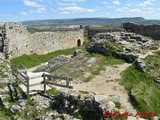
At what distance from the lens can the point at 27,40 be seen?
36719 millimetres

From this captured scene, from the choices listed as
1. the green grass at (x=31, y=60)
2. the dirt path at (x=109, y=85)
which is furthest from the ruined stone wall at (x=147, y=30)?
the dirt path at (x=109, y=85)

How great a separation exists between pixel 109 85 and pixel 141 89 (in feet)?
5.98

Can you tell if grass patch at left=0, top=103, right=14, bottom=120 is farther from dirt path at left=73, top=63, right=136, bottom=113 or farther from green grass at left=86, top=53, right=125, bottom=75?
green grass at left=86, top=53, right=125, bottom=75

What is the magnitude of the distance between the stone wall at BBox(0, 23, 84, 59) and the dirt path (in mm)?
15247

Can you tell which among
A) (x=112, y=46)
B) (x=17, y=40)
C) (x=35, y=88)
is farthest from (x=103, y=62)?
(x=17, y=40)

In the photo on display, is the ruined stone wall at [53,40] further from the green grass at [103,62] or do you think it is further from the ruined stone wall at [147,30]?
the green grass at [103,62]

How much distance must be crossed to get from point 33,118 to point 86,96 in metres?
2.73

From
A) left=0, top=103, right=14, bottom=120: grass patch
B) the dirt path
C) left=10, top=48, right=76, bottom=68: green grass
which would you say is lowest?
left=10, top=48, right=76, bottom=68: green grass

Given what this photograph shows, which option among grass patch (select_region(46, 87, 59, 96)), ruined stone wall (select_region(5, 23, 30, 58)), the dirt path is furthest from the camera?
ruined stone wall (select_region(5, 23, 30, 58))

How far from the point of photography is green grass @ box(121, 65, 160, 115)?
15.5 m

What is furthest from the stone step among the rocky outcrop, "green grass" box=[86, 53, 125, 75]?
the rocky outcrop

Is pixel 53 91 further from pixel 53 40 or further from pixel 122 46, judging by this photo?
pixel 53 40

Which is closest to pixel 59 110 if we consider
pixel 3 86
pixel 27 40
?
pixel 3 86

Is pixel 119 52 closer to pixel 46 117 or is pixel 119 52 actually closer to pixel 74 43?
pixel 46 117
